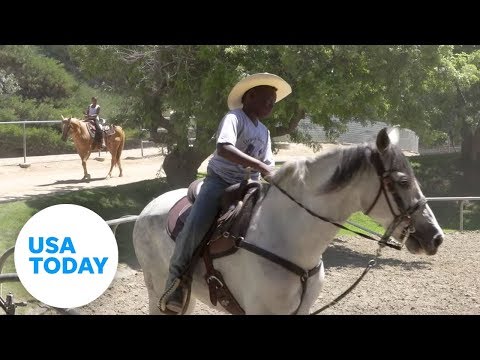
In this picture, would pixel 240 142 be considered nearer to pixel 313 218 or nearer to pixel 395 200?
pixel 313 218

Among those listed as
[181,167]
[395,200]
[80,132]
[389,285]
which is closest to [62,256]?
[395,200]

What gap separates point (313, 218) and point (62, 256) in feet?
8.82

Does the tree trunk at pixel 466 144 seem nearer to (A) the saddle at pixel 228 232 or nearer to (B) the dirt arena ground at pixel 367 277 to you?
(B) the dirt arena ground at pixel 367 277

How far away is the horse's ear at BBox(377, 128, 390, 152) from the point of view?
3.49 m

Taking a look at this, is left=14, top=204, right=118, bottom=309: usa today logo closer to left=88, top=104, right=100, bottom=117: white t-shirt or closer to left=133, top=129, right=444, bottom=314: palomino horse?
left=133, top=129, right=444, bottom=314: palomino horse

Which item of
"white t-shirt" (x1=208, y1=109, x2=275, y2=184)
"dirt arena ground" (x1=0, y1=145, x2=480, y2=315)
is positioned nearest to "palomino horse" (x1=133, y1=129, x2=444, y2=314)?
"white t-shirt" (x1=208, y1=109, x2=275, y2=184)

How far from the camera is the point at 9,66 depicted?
2047 cm

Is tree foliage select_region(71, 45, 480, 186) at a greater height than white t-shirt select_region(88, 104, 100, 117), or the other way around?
tree foliage select_region(71, 45, 480, 186)

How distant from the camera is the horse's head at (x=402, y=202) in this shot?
138 inches

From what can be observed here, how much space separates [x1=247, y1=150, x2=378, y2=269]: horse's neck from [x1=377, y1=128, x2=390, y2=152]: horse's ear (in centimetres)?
19

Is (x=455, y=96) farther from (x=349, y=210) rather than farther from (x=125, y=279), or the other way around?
(x=349, y=210)

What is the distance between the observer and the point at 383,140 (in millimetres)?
3520

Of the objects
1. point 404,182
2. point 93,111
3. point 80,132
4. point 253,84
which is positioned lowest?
point 80,132

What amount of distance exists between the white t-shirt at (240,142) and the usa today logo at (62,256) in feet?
Result: 6.55
